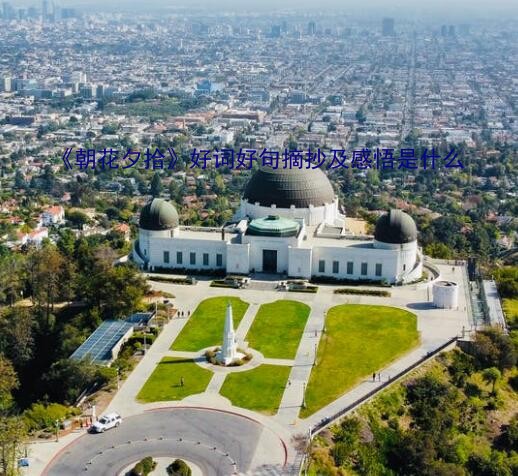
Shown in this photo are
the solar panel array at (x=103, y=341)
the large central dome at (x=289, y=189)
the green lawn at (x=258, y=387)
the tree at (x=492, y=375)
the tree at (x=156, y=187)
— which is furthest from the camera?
the tree at (x=156, y=187)

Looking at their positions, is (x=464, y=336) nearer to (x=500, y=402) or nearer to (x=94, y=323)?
(x=500, y=402)

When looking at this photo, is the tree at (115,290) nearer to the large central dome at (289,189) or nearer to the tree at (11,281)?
the tree at (11,281)

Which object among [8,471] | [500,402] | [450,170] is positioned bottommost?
[450,170]

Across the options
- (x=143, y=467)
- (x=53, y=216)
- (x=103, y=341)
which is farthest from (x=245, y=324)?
(x=53, y=216)

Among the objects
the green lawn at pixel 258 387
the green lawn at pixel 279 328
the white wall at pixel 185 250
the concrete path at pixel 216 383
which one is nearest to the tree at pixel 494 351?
the green lawn at pixel 279 328

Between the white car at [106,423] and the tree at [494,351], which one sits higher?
the white car at [106,423]

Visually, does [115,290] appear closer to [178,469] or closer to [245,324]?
[245,324]

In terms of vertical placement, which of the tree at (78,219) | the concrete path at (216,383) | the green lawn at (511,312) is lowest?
the tree at (78,219)

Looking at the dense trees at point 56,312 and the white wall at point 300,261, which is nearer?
the dense trees at point 56,312

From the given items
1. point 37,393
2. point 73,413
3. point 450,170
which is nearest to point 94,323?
point 37,393
